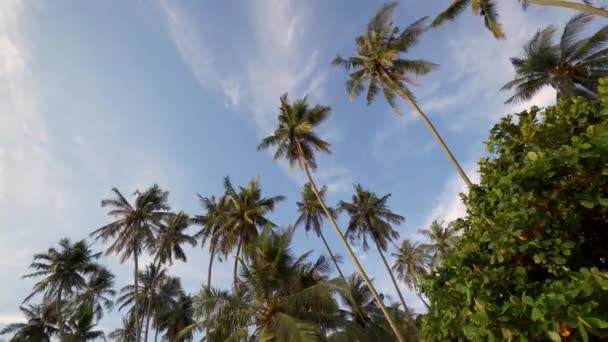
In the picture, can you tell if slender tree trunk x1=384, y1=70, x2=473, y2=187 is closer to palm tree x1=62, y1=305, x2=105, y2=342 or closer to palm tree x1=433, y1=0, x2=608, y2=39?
A: palm tree x1=433, y1=0, x2=608, y2=39

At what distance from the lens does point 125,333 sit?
33.2m

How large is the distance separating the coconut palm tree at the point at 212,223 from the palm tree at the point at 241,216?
1.69 ft

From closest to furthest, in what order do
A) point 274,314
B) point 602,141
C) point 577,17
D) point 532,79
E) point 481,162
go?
point 602,141, point 481,162, point 274,314, point 577,17, point 532,79

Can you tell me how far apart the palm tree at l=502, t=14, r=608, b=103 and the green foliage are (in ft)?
47.9

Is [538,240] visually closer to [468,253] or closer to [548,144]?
[468,253]

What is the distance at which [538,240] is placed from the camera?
4.11m

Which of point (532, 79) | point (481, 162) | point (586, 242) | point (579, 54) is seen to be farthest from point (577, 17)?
point (586, 242)

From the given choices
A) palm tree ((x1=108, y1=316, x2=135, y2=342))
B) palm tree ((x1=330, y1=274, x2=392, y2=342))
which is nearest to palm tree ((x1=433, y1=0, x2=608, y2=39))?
palm tree ((x1=330, y1=274, x2=392, y2=342))

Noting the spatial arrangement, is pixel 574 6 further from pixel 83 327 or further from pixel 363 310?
pixel 83 327

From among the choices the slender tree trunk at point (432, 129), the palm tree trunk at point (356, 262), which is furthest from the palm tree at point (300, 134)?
the slender tree trunk at point (432, 129)

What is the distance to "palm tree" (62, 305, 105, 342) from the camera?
Result: 84.9ft

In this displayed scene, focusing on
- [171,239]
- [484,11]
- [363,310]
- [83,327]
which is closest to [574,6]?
[484,11]

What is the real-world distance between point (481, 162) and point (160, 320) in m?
33.3

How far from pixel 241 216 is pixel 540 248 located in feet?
73.1
